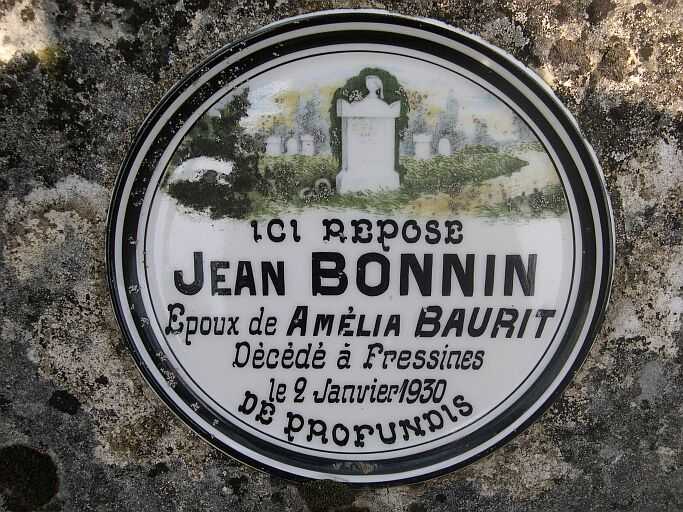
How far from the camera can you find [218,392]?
46.1 inches

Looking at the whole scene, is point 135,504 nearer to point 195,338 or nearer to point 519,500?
point 195,338

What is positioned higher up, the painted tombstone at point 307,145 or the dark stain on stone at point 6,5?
the dark stain on stone at point 6,5

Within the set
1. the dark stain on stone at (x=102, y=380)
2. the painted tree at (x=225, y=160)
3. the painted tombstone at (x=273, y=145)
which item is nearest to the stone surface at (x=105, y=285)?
the dark stain on stone at (x=102, y=380)

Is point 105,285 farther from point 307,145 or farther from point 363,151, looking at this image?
point 363,151

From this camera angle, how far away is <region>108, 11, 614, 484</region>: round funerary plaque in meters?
1.06

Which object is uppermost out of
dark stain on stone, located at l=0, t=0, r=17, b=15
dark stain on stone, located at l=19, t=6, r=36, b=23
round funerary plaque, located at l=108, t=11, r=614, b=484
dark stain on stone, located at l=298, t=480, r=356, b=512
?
dark stain on stone, located at l=0, t=0, r=17, b=15

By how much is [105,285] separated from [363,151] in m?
0.74

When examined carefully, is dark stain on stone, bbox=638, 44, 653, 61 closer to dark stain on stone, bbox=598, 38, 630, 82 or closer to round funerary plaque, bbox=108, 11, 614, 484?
dark stain on stone, bbox=598, 38, 630, 82

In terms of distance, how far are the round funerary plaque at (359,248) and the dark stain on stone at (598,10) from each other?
204 mm

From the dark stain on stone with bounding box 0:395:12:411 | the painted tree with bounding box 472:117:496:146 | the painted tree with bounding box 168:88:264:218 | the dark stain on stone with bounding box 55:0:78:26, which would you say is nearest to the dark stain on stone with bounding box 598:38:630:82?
the painted tree with bounding box 472:117:496:146

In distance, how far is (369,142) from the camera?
1.07 metres

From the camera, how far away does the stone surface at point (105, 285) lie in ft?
3.39

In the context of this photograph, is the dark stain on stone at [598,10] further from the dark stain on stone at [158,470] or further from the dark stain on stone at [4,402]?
the dark stain on stone at [4,402]

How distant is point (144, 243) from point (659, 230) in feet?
4.27
